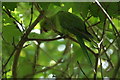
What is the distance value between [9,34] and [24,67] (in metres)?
0.48

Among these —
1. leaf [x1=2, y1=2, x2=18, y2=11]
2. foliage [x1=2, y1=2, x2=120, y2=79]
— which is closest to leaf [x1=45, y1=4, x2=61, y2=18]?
foliage [x1=2, y1=2, x2=120, y2=79]

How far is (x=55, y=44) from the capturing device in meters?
1.59

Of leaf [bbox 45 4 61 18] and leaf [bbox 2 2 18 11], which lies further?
leaf [bbox 45 4 61 18]

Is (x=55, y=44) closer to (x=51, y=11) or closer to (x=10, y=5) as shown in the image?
(x=51, y=11)

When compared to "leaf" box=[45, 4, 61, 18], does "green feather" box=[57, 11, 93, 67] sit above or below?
below

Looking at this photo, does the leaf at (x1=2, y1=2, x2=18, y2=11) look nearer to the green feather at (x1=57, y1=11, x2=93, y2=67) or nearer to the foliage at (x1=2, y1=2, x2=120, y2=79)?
the foliage at (x1=2, y1=2, x2=120, y2=79)

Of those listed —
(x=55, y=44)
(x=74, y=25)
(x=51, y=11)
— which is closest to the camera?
(x=74, y=25)

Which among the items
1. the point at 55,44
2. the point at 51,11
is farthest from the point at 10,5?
the point at 55,44

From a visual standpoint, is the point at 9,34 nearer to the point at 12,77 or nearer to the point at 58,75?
the point at 12,77

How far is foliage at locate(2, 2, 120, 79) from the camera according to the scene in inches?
35.7

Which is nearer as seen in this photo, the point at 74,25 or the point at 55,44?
the point at 74,25

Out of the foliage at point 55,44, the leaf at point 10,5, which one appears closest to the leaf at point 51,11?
the foliage at point 55,44

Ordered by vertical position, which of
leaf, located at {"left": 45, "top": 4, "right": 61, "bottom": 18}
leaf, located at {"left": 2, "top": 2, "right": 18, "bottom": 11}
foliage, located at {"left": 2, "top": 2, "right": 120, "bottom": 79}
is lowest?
foliage, located at {"left": 2, "top": 2, "right": 120, "bottom": 79}

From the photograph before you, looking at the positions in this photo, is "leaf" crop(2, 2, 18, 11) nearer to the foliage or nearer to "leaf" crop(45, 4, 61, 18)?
the foliage
